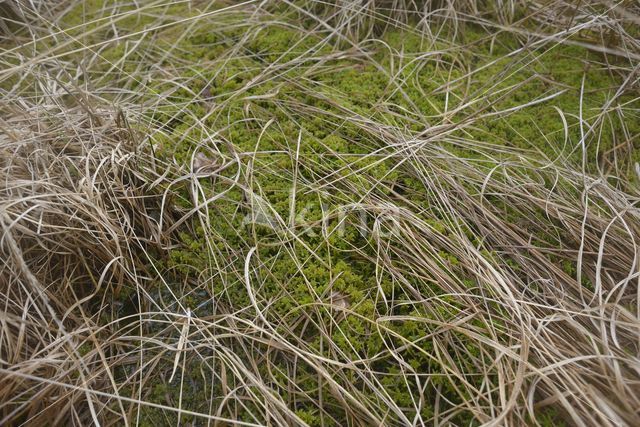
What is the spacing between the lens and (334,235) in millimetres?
1646

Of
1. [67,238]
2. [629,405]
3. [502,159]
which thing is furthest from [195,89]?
[629,405]

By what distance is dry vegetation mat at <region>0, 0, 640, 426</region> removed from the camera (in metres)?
1.38

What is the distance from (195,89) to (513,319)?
4.82ft

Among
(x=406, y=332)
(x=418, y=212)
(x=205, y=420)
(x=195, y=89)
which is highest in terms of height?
(x=195, y=89)

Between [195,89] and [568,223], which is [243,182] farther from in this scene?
[568,223]

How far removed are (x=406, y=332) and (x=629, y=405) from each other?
0.54 meters

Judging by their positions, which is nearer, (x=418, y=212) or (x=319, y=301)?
(x=319, y=301)

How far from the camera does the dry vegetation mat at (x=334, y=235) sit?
1.38m

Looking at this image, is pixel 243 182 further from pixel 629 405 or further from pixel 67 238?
pixel 629 405

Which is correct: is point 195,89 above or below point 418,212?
above

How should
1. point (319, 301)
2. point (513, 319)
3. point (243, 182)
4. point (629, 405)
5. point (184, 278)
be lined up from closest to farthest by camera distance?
1. point (629, 405)
2. point (513, 319)
3. point (319, 301)
4. point (184, 278)
5. point (243, 182)

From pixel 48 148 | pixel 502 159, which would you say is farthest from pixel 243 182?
pixel 502 159

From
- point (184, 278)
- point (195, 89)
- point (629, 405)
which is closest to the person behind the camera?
point (629, 405)

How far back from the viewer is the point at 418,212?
171 centimetres
